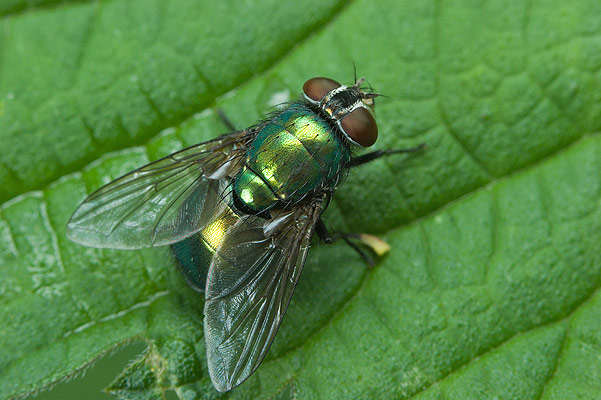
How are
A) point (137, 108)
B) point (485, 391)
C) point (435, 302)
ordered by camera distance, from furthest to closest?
1. point (137, 108)
2. point (435, 302)
3. point (485, 391)

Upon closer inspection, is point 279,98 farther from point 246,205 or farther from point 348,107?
point 246,205

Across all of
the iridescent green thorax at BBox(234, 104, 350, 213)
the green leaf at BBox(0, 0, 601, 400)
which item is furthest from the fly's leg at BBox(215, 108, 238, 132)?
the iridescent green thorax at BBox(234, 104, 350, 213)

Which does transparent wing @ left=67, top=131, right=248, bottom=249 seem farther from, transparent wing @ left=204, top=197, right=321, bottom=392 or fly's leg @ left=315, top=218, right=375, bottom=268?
fly's leg @ left=315, top=218, right=375, bottom=268

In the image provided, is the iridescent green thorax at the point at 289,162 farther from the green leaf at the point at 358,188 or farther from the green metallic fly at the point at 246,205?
the green leaf at the point at 358,188

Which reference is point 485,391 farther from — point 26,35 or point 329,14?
point 26,35

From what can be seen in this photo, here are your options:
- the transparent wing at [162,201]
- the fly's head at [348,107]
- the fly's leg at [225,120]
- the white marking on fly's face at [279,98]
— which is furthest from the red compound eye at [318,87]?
the fly's leg at [225,120]

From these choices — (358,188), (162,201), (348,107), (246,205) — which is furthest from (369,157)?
(162,201)

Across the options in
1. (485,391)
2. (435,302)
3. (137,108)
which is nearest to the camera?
(485,391)

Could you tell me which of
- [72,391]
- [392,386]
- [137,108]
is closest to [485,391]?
[392,386]
